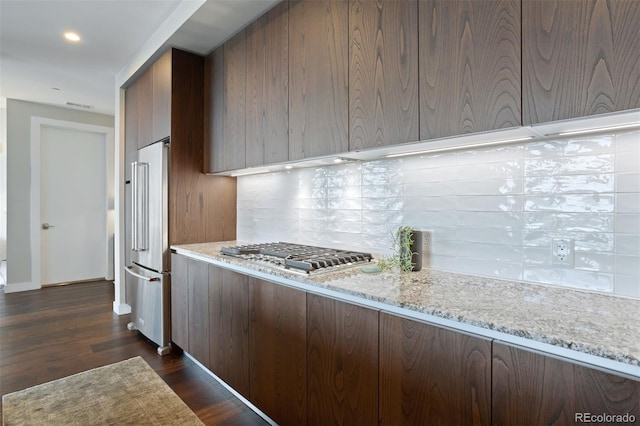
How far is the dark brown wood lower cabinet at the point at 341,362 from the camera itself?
1310 mm

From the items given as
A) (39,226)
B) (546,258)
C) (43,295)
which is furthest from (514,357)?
(39,226)

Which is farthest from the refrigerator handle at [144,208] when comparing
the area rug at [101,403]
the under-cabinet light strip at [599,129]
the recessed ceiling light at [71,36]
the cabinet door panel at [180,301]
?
the under-cabinet light strip at [599,129]

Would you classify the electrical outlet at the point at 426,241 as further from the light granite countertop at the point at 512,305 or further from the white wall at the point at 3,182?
the white wall at the point at 3,182

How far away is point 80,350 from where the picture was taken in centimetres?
294

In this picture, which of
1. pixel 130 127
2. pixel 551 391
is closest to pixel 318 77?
pixel 551 391

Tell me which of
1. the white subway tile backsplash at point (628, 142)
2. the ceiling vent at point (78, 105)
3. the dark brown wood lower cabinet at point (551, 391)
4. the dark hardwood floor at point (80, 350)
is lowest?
the dark hardwood floor at point (80, 350)

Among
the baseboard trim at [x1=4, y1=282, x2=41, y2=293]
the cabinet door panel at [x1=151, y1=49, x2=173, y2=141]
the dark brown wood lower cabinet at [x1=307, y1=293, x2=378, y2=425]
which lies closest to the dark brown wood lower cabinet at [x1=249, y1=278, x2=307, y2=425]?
the dark brown wood lower cabinet at [x1=307, y1=293, x2=378, y2=425]

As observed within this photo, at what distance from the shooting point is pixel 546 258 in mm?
1410

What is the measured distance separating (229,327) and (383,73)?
67.7 inches

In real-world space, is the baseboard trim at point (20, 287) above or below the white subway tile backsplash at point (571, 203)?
below

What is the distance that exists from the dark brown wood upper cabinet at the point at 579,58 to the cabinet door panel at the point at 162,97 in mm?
2639

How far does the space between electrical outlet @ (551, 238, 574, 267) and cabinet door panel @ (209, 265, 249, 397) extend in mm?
1520

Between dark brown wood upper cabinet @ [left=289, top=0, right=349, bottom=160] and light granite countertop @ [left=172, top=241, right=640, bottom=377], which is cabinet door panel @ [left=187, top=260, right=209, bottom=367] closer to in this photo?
light granite countertop @ [left=172, top=241, right=640, bottom=377]

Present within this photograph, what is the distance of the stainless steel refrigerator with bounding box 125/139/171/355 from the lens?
2871 millimetres
